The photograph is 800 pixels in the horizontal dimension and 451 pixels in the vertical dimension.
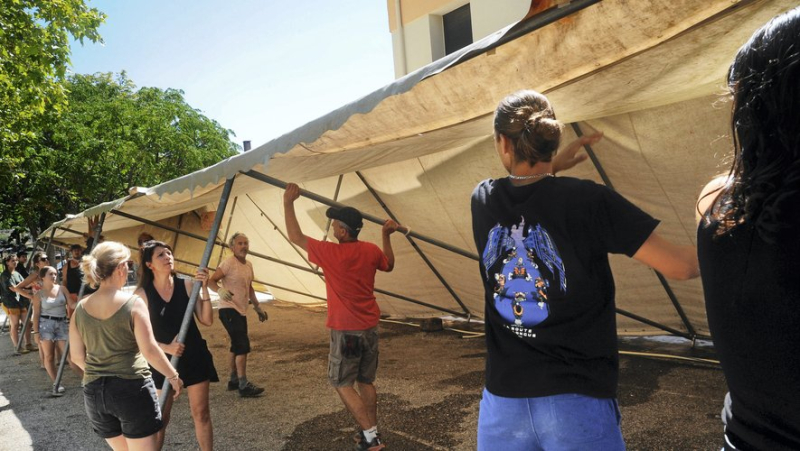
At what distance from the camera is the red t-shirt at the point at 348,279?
14.1 ft

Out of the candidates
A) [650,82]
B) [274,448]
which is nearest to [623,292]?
[650,82]

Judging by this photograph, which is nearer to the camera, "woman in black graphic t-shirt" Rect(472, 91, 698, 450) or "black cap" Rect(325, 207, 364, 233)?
"woman in black graphic t-shirt" Rect(472, 91, 698, 450)

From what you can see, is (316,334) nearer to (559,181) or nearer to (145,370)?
(145,370)

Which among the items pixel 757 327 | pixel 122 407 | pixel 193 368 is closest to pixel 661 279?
pixel 193 368

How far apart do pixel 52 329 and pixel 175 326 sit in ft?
15.7

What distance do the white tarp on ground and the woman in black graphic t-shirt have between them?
93 cm

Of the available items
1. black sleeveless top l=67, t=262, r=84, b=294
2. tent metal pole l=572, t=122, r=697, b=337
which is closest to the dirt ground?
tent metal pole l=572, t=122, r=697, b=337

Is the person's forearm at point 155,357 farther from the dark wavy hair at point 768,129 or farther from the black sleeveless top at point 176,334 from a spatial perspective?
the dark wavy hair at point 768,129

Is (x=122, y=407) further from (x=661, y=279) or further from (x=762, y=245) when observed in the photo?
(x=661, y=279)

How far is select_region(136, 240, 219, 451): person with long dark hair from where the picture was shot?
13.2ft

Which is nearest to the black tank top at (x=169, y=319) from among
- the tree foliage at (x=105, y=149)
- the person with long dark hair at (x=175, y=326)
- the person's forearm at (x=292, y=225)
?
the person with long dark hair at (x=175, y=326)

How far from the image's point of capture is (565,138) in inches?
177

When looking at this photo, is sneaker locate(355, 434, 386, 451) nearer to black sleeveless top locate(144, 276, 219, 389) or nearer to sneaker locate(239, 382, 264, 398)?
black sleeveless top locate(144, 276, 219, 389)

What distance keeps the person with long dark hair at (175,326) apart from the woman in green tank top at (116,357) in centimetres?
54
